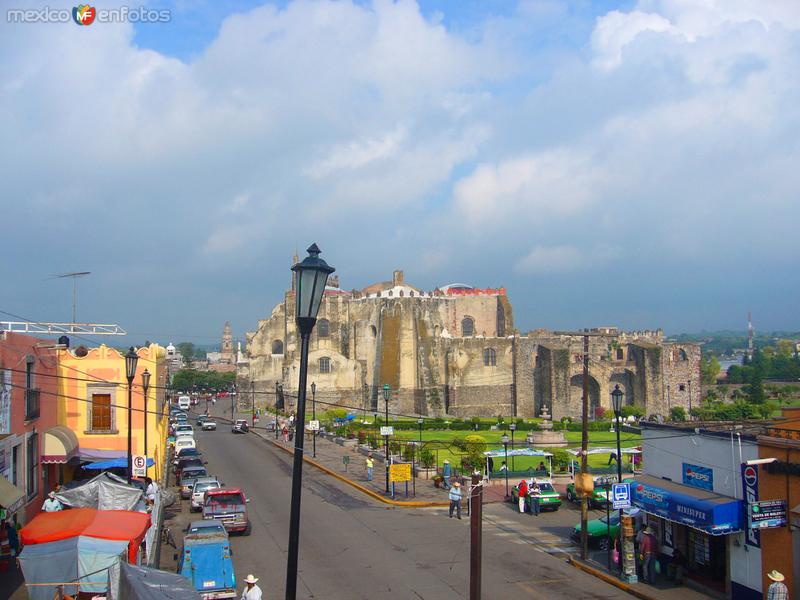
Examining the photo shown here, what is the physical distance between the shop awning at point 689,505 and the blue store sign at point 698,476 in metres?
0.12

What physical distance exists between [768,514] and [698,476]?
2.63 meters

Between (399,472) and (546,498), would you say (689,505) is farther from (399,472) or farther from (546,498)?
(399,472)

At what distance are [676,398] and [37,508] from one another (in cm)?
5721

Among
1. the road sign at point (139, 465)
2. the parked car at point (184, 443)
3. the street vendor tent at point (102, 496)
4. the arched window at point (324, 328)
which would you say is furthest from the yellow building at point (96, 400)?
the arched window at point (324, 328)

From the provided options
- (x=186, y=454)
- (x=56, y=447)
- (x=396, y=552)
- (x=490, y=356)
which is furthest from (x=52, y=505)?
(x=490, y=356)

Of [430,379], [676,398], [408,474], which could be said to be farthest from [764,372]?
[408,474]

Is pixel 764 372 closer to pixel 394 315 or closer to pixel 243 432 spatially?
pixel 394 315

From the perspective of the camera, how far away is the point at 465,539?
1991 centimetres

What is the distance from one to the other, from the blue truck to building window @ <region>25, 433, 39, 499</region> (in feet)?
19.9

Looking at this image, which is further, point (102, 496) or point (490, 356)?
point (490, 356)

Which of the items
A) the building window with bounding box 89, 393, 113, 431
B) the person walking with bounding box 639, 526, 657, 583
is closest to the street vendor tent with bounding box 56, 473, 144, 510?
the building window with bounding box 89, 393, 113, 431

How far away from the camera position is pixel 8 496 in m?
14.9

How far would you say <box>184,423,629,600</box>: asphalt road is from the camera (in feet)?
50.5

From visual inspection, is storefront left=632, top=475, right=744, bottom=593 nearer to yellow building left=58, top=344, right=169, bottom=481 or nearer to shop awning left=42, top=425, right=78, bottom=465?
shop awning left=42, top=425, right=78, bottom=465
